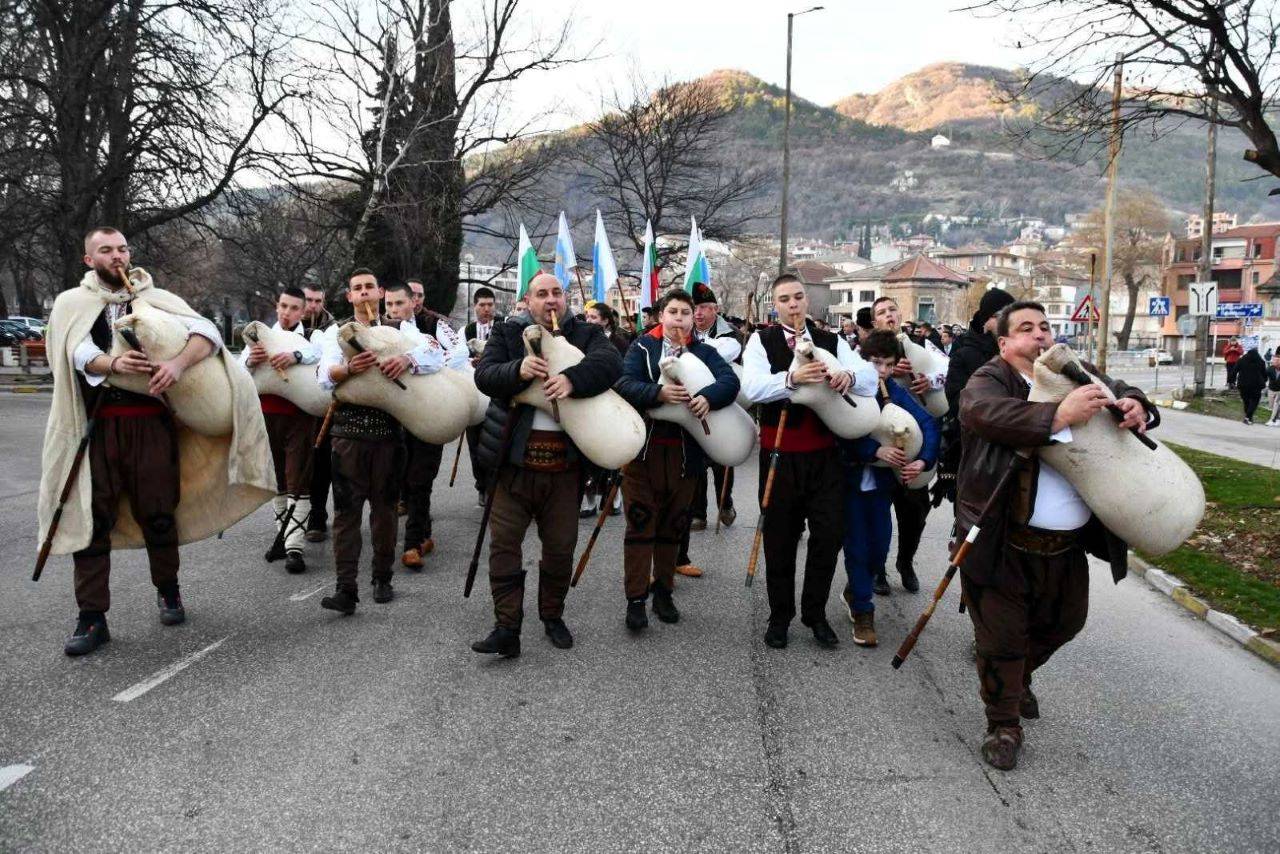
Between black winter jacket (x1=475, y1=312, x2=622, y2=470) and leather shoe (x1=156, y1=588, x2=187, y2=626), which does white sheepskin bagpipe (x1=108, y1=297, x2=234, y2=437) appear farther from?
black winter jacket (x1=475, y1=312, x2=622, y2=470)

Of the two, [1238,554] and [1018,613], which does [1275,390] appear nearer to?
[1238,554]

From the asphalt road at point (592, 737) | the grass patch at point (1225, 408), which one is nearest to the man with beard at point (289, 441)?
the asphalt road at point (592, 737)

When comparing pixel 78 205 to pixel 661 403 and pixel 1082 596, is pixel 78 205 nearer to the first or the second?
pixel 661 403

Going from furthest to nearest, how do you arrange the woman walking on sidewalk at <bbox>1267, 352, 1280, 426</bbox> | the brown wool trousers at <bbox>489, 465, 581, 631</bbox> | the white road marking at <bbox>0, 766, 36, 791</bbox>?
the woman walking on sidewalk at <bbox>1267, 352, 1280, 426</bbox> < the brown wool trousers at <bbox>489, 465, 581, 631</bbox> < the white road marking at <bbox>0, 766, 36, 791</bbox>

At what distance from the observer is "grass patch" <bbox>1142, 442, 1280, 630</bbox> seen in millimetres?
6004

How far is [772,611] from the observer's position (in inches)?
197

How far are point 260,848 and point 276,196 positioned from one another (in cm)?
1781

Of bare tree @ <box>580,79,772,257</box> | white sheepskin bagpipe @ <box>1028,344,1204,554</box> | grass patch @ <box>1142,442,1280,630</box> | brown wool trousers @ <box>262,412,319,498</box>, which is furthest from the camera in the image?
bare tree @ <box>580,79,772,257</box>

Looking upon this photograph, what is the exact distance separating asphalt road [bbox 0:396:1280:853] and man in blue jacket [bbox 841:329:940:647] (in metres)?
0.29

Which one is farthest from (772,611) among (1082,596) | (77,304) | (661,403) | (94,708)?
(77,304)

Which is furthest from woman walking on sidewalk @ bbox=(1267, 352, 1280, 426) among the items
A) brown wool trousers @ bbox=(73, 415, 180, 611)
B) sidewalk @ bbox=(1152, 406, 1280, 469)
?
brown wool trousers @ bbox=(73, 415, 180, 611)

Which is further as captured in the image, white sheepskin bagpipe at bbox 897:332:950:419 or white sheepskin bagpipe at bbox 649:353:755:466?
white sheepskin bagpipe at bbox 897:332:950:419

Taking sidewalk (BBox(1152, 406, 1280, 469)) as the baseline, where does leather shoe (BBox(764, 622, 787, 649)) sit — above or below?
above

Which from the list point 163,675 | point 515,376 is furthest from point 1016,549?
point 163,675
